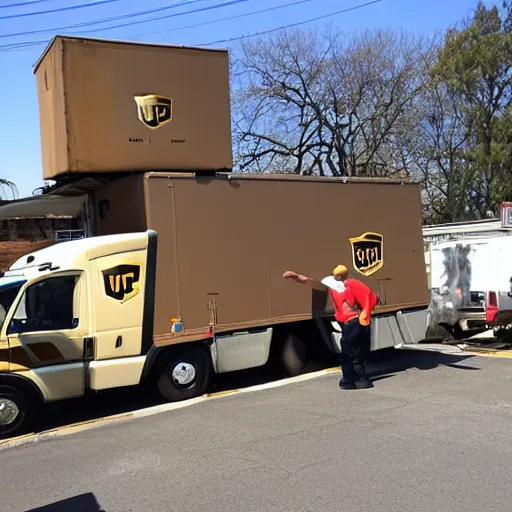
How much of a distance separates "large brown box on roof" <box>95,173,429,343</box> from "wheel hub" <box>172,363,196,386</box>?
46 cm

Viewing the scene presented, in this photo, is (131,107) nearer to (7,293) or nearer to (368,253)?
(7,293)

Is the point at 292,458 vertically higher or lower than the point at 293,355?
lower

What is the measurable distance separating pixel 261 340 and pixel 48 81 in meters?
4.46

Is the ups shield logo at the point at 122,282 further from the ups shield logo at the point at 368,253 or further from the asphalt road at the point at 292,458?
the ups shield logo at the point at 368,253

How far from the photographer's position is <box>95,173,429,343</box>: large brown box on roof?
799cm

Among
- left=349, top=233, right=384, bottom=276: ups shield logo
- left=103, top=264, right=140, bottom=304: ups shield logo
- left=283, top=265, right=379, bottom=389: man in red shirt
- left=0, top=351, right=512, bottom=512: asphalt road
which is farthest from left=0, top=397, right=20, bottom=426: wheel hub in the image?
left=349, top=233, right=384, bottom=276: ups shield logo

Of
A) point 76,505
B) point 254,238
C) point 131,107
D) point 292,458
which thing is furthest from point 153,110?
point 76,505

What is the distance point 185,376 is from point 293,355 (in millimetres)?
1911

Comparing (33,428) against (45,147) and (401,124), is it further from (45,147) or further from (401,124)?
(401,124)

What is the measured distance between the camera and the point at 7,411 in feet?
22.3

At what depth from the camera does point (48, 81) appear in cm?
803

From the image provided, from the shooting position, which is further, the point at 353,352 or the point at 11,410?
the point at 353,352

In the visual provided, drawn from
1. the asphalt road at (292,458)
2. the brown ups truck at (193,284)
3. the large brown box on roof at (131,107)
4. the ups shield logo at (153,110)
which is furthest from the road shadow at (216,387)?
the ups shield logo at (153,110)

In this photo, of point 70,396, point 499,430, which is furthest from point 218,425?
point 499,430
